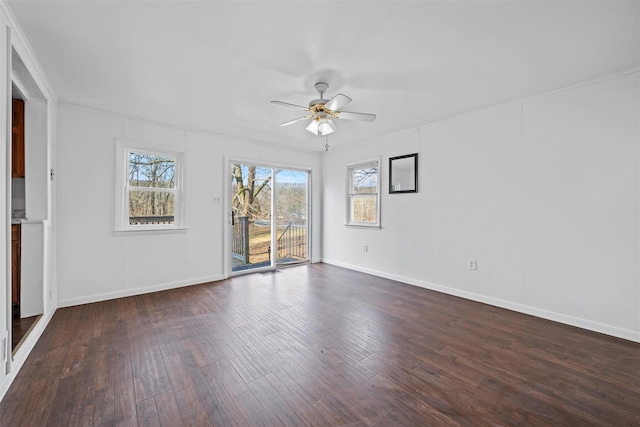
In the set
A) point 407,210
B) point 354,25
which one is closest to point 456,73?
point 354,25

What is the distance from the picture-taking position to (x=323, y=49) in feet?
7.09

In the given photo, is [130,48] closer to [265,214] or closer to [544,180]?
[265,214]

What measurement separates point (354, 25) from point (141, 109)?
2.93 meters

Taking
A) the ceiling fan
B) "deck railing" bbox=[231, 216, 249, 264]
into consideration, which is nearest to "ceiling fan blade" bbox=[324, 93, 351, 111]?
the ceiling fan

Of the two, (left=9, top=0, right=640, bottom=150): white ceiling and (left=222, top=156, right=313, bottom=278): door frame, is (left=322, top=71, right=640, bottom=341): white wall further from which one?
(left=222, top=156, right=313, bottom=278): door frame

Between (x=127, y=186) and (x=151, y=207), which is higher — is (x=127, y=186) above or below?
above

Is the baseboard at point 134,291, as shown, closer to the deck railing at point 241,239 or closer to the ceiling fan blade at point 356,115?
the deck railing at point 241,239

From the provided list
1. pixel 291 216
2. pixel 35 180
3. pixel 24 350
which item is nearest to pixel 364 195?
pixel 291 216

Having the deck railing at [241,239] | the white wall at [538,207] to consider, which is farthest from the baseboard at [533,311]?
the deck railing at [241,239]

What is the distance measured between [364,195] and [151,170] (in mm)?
3495

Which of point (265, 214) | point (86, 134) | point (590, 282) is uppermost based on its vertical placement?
point (86, 134)

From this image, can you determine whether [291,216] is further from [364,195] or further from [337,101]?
[337,101]

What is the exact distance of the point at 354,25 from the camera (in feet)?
6.25

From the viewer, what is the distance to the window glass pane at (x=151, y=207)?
3.87 meters
